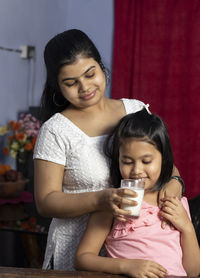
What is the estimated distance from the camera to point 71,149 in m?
1.52

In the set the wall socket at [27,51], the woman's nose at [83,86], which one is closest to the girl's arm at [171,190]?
the woman's nose at [83,86]

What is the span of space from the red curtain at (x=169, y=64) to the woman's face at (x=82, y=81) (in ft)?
7.43

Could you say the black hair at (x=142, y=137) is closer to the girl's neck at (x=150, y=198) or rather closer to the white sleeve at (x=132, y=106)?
the girl's neck at (x=150, y=198)

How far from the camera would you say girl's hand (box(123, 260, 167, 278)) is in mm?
1255

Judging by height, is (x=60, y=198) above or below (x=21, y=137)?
below

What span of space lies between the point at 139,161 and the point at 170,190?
0.20 metres

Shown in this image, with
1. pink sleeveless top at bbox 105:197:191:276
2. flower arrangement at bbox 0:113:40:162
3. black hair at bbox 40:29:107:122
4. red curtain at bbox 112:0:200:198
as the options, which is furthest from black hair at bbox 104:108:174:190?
red curtain at bbox 112:0:200:198

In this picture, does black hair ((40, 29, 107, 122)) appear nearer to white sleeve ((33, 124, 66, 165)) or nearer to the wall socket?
white sleeve ((33, 124, 66, 165))

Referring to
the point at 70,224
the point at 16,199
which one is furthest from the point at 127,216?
the point at 16,199

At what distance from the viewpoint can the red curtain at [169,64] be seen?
3.65 meters

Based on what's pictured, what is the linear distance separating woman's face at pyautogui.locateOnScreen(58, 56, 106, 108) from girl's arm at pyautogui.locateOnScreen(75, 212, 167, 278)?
→ 37cm

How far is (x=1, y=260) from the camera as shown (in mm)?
2592

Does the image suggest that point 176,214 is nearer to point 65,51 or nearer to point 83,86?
point 83,86

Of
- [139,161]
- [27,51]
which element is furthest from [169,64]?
[139,161]
